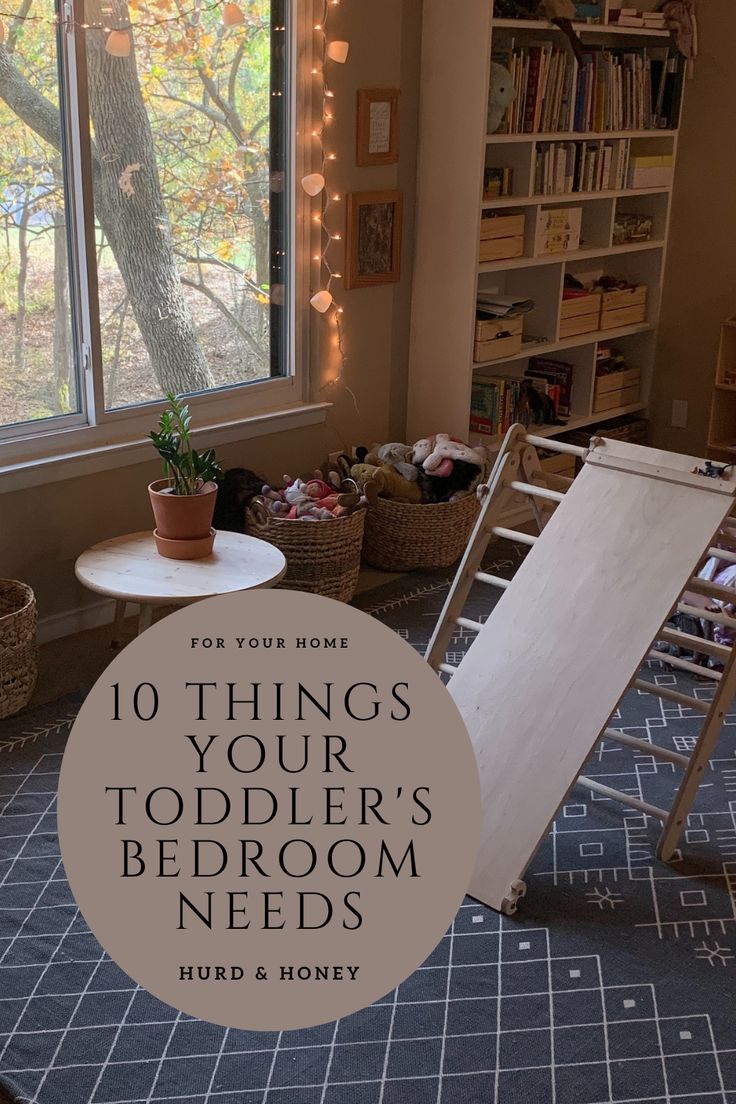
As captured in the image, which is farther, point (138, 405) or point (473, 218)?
point (473, 218)

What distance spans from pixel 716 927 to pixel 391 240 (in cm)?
275

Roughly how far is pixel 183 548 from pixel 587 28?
2.68 m

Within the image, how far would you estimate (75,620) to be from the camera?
3.63 meters

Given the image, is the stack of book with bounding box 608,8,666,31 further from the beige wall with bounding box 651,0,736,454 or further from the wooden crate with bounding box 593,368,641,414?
the wooden crate with bounding box 593,368,641,414

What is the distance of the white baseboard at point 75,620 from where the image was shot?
3555mm

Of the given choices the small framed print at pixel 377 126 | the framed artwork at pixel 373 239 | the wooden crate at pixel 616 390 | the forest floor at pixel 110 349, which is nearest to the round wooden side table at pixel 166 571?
the forest floor at pixel 110 349

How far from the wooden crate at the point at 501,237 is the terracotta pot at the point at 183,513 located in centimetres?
165

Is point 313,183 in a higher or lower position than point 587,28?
lower

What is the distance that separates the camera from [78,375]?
11.6ft

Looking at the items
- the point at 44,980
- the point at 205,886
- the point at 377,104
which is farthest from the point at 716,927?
the point at 377,104

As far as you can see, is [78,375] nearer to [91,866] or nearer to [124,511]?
[124,511]

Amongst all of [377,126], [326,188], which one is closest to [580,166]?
[377,126]

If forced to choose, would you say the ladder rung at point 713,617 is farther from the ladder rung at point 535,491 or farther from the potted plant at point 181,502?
the potted plant at point 181,502

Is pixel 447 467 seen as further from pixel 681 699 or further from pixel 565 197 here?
pixel 681 699
